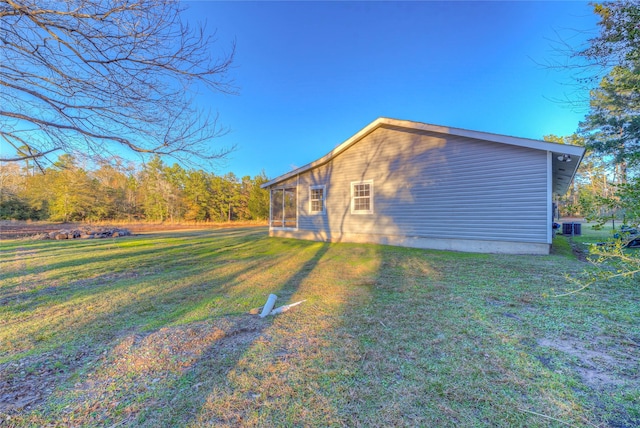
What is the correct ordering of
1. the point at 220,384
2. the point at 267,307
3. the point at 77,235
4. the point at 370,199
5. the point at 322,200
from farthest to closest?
the point at 77,235
the point at 322,200
the point at 370,199
the point at 267,307
the point at 220,384

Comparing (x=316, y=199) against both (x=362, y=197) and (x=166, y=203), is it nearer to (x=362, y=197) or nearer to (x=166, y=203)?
(x=362, y=197)

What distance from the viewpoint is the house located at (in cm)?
711

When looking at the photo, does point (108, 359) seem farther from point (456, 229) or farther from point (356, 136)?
point (356, 136)

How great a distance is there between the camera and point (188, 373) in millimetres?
2127

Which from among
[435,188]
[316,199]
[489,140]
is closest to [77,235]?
[316,199]

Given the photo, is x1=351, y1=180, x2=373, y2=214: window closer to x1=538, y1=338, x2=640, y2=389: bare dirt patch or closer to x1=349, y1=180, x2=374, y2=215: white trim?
x1=349, y1=180, x2=374, y2=215: white trim

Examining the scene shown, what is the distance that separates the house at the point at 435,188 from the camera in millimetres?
7113

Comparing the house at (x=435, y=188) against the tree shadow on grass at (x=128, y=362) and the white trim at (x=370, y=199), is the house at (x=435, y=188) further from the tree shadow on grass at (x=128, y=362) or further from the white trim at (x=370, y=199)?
the tree shadow on grass at (x=128, y=362)

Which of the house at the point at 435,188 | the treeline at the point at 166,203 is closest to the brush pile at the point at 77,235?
the treeline at the point at 166,203

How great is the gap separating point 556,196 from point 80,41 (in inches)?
856

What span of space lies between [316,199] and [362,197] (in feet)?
8.19

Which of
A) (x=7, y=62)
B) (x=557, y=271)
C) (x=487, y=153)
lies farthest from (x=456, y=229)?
(x=7, y=62)

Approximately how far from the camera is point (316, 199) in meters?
12.2

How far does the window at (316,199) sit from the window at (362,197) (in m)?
1.61
